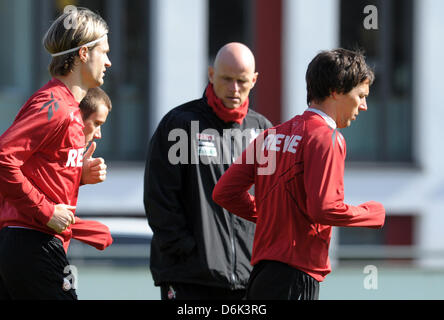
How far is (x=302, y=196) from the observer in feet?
11.8

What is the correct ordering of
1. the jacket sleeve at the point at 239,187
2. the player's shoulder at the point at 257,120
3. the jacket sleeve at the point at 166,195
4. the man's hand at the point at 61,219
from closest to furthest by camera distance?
1. the man's hand at the point at 61,219
2. the jacket sleeve at the point at 239,187
3. the jacket sleeve at the point at 166,195
4. the player's shoulder at the point at 257,120

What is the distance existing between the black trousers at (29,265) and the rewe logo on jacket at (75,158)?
1.06 ft

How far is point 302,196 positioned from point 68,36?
125cm

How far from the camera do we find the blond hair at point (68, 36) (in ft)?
13.0

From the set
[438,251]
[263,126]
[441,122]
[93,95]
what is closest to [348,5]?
[441,122]

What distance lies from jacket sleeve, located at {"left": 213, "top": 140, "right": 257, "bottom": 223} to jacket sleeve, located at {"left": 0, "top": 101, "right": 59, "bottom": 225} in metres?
0.74

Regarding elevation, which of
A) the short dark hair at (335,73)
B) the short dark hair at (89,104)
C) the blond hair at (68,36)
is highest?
the blond hair at (68,36)

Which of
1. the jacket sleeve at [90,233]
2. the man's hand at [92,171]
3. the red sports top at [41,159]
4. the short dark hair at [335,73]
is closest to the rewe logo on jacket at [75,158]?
the red sports top at [41,159]

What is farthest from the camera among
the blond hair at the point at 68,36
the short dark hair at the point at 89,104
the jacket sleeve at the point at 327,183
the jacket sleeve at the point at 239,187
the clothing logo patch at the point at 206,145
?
the clothing logo patch at the point at 206,145

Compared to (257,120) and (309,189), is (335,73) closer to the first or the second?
(309,189)

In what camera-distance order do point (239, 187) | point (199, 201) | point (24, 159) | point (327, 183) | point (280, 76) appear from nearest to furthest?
point (327, 183) < point (24, 159) < point (239, 187) < point (199, 201) < point (280, 76)

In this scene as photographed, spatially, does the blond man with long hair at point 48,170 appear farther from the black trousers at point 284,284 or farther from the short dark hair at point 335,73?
the short dark hair at point 335,73

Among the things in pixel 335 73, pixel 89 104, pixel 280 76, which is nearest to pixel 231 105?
pixel 89 104

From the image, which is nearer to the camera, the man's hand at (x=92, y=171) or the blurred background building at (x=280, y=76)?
the man's hand at (x=92, y=171)
